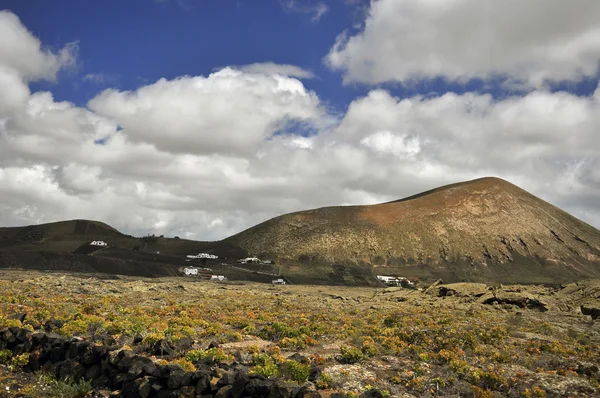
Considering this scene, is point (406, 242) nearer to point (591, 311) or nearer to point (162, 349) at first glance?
point (591, 311)

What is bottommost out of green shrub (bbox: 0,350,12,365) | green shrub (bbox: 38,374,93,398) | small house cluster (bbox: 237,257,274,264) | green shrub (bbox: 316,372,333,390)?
green shrub (bbox: 38,374,93,398)

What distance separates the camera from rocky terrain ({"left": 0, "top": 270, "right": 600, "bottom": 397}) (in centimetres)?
1484

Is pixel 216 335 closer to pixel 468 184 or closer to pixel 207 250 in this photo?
pixel 207 250

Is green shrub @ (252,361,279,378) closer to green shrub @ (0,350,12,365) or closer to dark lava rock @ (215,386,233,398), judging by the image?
dark lava rock @ (215,386,233,398)

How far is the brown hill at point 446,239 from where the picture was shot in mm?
133625

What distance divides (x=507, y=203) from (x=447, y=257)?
46966mm

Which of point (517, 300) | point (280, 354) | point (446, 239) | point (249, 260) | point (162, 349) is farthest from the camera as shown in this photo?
point (446, 239)

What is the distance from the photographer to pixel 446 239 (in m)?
149

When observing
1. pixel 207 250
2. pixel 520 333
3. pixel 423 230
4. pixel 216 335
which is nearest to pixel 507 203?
pixel 423 230

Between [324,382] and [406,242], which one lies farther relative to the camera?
[406,242]

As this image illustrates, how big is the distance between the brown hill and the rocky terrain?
87489 mm

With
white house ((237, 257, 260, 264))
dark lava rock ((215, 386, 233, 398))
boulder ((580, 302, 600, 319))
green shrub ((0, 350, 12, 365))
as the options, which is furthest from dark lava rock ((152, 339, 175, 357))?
white house ((237, 257, 260, 264))

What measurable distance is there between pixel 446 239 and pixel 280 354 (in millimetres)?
137701

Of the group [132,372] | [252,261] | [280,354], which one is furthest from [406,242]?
[132,372]
